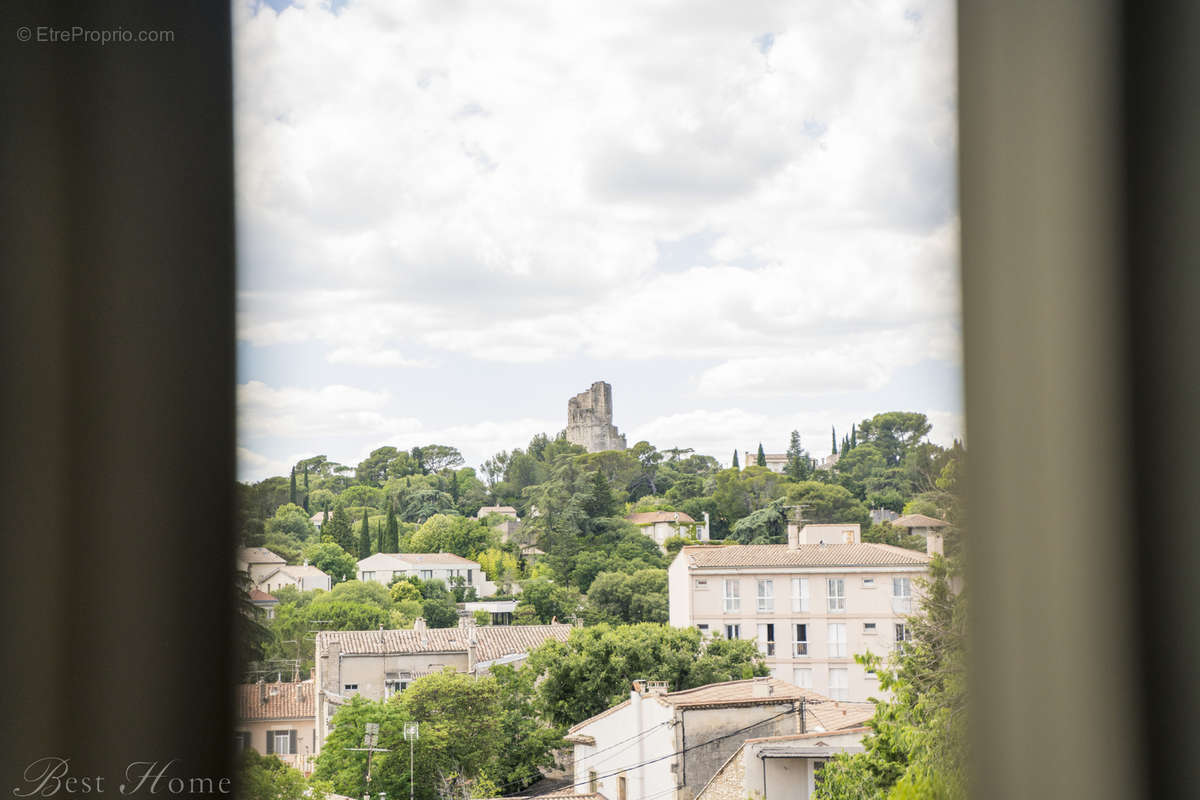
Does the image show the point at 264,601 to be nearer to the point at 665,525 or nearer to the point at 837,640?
the point at 665,525

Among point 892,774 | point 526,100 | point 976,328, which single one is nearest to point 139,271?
point 526,100

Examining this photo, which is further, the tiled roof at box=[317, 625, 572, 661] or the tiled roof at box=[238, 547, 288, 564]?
the tiled roof at box=[317, 625, 572, 661]

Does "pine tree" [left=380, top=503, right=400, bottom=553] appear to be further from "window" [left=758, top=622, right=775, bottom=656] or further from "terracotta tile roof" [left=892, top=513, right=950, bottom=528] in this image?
"terracotta tile roof" [left=892, top=513, right=950, bottom=528]

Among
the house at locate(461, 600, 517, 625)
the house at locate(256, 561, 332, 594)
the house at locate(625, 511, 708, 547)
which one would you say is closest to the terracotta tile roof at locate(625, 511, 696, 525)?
the house at locate(625, 511, 708, 547)

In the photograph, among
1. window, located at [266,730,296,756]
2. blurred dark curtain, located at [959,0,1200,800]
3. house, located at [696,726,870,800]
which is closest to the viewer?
blurred dark curtain, located at [959,0,1200,800]

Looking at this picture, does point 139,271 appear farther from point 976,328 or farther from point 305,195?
point 976,328

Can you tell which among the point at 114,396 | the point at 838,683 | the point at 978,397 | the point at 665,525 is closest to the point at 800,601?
the point at 838,683
